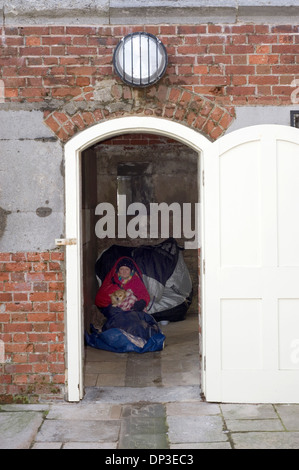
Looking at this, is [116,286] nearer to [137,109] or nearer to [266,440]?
[137,109]

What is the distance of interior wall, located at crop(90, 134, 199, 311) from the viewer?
8.20 metres

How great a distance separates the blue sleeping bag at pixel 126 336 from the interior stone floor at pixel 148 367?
71mm

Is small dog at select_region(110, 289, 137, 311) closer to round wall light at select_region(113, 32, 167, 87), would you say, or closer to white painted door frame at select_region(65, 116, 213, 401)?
white painted door frame at select_region(65, 116, 213, 401)

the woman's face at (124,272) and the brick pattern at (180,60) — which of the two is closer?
the brick pattern at (180,60)

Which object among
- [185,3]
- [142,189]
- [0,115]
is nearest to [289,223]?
[185,3]

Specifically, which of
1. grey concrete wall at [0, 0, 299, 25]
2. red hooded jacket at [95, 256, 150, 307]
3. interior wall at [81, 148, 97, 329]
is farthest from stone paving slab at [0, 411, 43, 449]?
grey concrete wall at [0, 0, 299, 25]

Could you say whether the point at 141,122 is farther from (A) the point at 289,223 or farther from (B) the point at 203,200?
(A) the point at 289,223

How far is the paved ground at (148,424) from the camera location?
3.64 meters

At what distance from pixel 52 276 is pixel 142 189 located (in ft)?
13.8

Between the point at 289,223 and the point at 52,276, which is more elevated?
the point at 289,223

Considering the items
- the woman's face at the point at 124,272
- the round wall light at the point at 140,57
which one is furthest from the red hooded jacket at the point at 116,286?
the round wall light at the point at 140,57

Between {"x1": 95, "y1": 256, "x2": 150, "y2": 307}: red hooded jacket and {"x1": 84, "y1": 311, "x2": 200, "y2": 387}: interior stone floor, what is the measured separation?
0.74 meters

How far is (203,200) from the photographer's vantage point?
4.39 meters

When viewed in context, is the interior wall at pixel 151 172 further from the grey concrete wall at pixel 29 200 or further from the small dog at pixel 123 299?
the grey concrete wall at pixel 29 200
